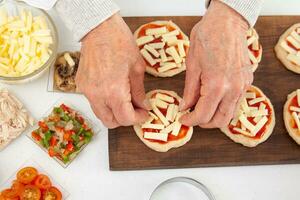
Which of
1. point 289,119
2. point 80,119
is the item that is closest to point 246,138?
point 289,119

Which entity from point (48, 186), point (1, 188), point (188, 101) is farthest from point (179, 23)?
point (1, 188)

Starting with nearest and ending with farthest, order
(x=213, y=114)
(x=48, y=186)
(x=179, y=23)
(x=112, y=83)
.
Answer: (x=112, y=83)
(x=213, y=114)
(x=48, y=186)
(x=179, y=23)

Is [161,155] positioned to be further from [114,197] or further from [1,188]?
[1,188]

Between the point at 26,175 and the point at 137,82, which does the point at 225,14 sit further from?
the point at 26,175

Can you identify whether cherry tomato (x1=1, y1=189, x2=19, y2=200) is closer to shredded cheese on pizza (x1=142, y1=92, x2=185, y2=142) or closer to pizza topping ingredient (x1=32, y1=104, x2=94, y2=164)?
pizza topping ingredient (x1=32, y1=104, x2=94, y2=164)

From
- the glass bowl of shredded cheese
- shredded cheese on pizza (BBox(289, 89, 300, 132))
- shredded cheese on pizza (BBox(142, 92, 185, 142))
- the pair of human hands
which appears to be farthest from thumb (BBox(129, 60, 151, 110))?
shredded cheese on pizza (BBox(289, 89, 300, 132))

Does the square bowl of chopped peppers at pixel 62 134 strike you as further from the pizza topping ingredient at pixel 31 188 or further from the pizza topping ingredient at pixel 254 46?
the pizza topping ingredient at pixel 254 46

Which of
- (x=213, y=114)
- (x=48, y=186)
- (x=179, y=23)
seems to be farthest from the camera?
(x=179, y=23)
